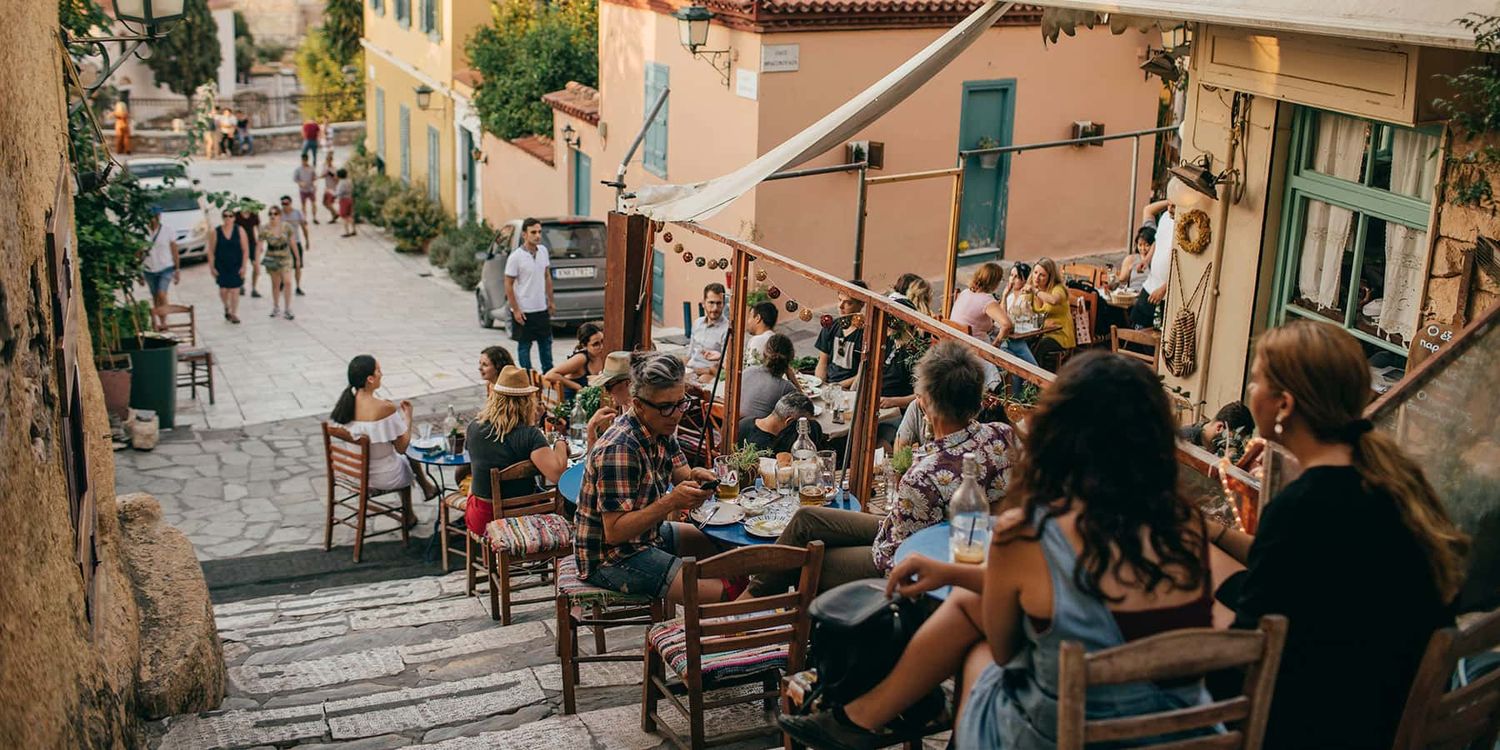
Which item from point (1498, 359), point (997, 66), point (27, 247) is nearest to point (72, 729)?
point (27, 247)

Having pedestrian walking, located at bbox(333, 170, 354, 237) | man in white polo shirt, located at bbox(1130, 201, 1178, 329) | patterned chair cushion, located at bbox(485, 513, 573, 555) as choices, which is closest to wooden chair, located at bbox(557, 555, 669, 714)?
patterned chair cushion, located at bbox(485, 513, 573, 555)

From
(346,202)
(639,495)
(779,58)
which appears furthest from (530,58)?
(639,495)

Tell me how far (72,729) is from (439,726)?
180 cm

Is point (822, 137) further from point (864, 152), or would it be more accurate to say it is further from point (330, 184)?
point (330, 184)

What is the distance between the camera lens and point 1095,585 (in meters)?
3.08

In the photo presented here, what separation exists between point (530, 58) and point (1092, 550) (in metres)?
20.2

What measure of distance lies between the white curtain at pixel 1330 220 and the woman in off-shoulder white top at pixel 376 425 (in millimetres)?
6127

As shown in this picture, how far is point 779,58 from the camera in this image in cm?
1488

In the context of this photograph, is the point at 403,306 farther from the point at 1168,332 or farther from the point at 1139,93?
the point at 1168,332

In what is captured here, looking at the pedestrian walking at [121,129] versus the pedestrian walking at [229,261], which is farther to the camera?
the pedestrian walking at [121,129]

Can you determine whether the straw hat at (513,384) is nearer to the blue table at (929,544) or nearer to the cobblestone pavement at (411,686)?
the cobblestone pavement at (411,686)

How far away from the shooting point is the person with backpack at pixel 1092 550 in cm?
308

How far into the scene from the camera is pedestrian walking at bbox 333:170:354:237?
26688mm

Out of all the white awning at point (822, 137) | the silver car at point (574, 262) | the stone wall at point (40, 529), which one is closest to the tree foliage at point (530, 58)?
the silver car at point (574, 262)
